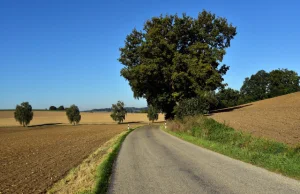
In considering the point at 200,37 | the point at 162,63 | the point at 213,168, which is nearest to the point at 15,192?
the point at 213,168

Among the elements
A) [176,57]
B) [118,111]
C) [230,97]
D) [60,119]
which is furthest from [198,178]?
[60,119]

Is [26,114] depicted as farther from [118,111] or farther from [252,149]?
[252,149]

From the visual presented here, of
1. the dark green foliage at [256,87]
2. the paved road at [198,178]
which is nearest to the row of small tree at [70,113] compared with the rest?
the dark green foliage at [256,87]

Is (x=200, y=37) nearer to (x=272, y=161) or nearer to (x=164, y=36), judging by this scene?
(x=164, y=36)

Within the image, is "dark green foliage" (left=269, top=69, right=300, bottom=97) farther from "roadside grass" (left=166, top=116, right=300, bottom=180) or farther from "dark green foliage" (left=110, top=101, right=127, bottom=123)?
"roadside grass" (left=166, top=116, right=300, bottom=180)

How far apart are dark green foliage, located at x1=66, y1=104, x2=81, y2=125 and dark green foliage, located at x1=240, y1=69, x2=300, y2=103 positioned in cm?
5921

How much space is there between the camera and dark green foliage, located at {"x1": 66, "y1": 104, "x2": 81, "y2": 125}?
11856 centimetres

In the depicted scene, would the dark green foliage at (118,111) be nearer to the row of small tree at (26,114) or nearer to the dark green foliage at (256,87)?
the row of small tree at (26,114)

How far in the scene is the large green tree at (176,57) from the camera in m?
47.1

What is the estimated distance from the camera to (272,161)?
11227 millimetres

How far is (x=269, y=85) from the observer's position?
393 ft

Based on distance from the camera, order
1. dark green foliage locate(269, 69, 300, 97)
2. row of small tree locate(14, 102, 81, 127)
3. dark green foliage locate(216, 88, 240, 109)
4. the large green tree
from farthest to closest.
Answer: dark green foliage locate(216, 88, 240, 109), row of small tree locate(14, 102, 81, 127), dark green foliage locate(269, 69, 300, 97), the large green tree

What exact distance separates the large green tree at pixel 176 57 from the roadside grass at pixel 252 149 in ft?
68.7

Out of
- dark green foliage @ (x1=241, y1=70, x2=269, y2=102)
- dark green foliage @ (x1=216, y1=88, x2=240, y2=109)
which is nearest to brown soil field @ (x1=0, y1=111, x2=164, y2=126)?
dark green foliage @ (x1=216, y1=88, x2=240, y2=109)
